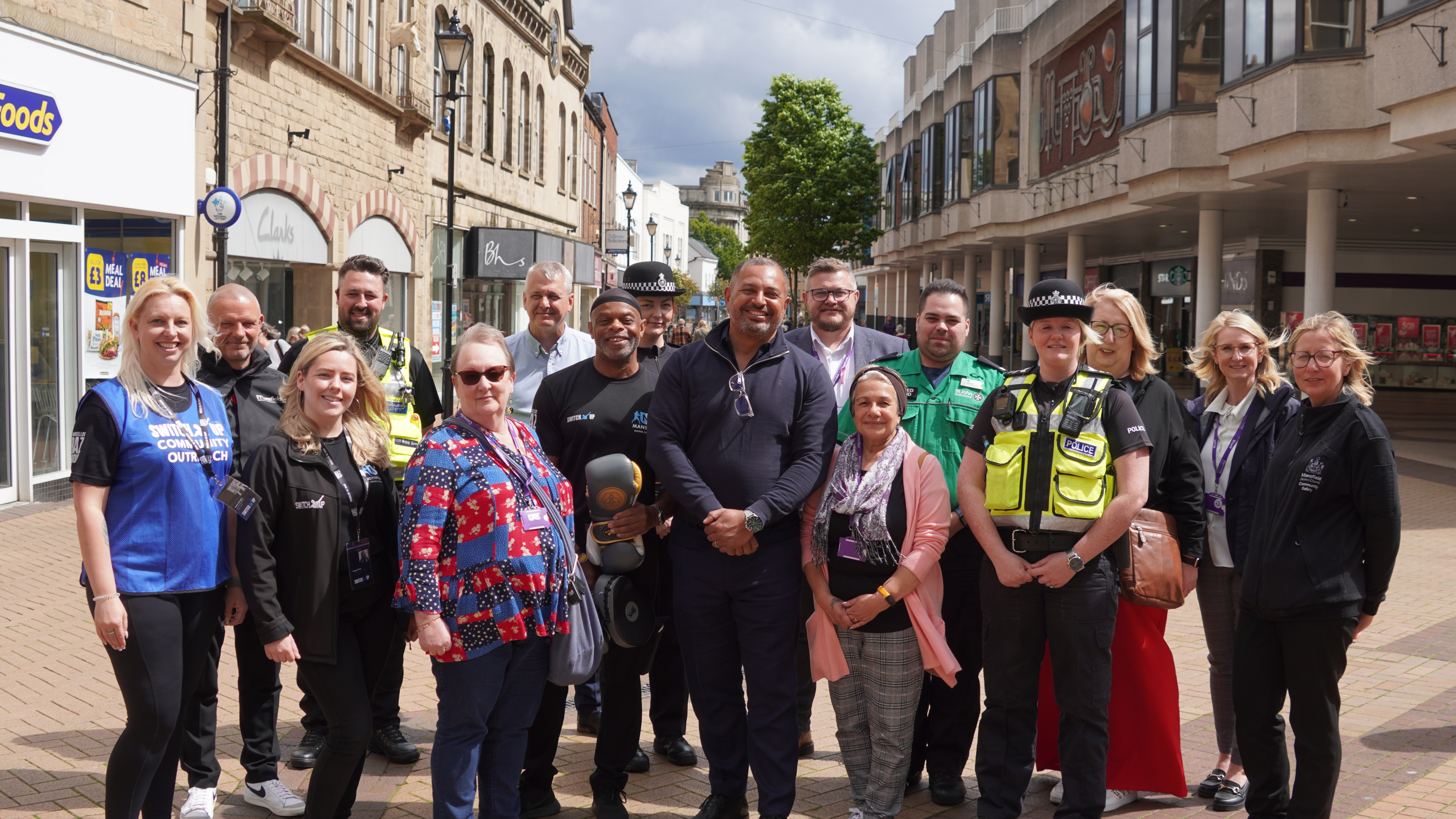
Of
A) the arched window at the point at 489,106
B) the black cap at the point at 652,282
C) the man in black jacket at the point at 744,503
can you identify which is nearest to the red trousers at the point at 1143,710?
the man in black jacket at the point at 744,503

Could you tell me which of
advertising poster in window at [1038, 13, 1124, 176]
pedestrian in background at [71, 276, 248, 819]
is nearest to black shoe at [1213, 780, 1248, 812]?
pedestrian in background at [71, 276, 248, 819]

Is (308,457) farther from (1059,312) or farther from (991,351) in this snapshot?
(991,351)

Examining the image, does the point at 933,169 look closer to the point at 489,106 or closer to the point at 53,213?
the point at 489,106

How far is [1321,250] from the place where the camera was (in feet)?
61.9

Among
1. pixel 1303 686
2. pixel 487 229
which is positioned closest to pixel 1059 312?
pixel 1303 686

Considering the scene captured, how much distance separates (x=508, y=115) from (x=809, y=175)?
19047 mm

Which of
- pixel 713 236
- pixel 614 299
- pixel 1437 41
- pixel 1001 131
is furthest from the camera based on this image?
pixel 713 236

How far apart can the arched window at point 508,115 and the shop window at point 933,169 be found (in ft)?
55.0

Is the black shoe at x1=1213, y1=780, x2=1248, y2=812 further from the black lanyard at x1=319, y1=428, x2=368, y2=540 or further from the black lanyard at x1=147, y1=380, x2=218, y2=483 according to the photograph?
the black lanyard at x1=147, y1=380, x2=218, y2=483

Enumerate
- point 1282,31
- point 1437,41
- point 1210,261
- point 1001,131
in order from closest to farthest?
1. point 1437,41
2. point 1282,31
3. point 1210,261
4. point 1001,131

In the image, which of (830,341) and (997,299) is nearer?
(830,341)

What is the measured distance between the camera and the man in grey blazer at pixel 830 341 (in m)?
5.45

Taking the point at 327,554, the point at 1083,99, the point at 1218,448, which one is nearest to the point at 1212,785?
the point at 1218,448

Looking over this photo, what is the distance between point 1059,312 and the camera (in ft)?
14.2
